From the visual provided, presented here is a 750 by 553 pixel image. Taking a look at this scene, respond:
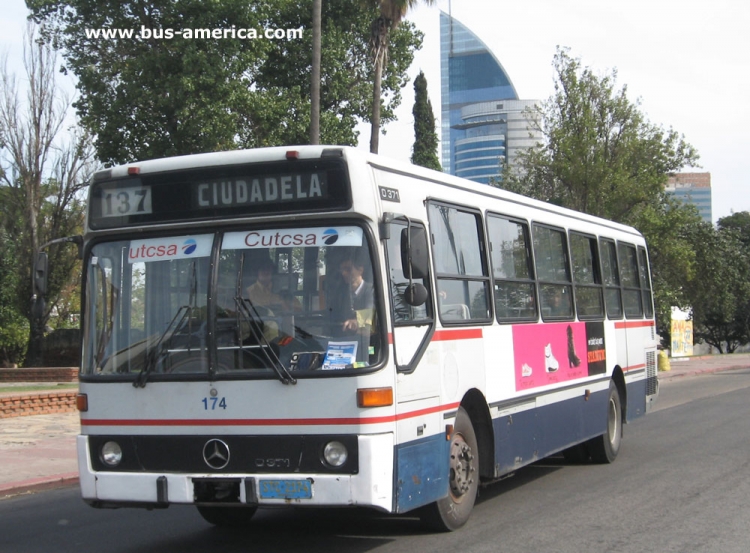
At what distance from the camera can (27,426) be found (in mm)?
16719

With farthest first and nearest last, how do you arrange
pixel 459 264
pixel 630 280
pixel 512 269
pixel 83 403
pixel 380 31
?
pixel 380 31, pixel 630 280, pixel 512 269, pixel 459 264, pixel 83 403

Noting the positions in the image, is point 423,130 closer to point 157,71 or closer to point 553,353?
point 157,71

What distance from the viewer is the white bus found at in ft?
21.1

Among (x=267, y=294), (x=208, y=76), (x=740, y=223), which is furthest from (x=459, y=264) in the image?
(x=740, y=223)

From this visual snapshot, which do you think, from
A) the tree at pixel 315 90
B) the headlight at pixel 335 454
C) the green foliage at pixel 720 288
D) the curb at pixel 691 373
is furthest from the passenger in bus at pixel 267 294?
the green foliage at pixel 720 288

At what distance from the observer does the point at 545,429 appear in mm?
→ 9672

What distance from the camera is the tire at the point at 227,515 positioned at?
8312 millimetres

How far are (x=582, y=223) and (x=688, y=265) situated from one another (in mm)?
24098

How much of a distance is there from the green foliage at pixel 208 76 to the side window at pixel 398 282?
2257cm

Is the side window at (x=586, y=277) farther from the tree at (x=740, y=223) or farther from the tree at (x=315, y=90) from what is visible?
the tree at (x=740, y=223)

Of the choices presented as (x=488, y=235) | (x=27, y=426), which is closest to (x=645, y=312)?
(x=488, y=235)

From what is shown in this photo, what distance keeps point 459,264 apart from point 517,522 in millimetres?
2262

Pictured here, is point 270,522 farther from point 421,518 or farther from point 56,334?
point 56,334

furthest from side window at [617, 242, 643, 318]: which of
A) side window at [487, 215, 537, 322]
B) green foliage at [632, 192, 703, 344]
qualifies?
green foliage at [632, 192, 703, 344]
